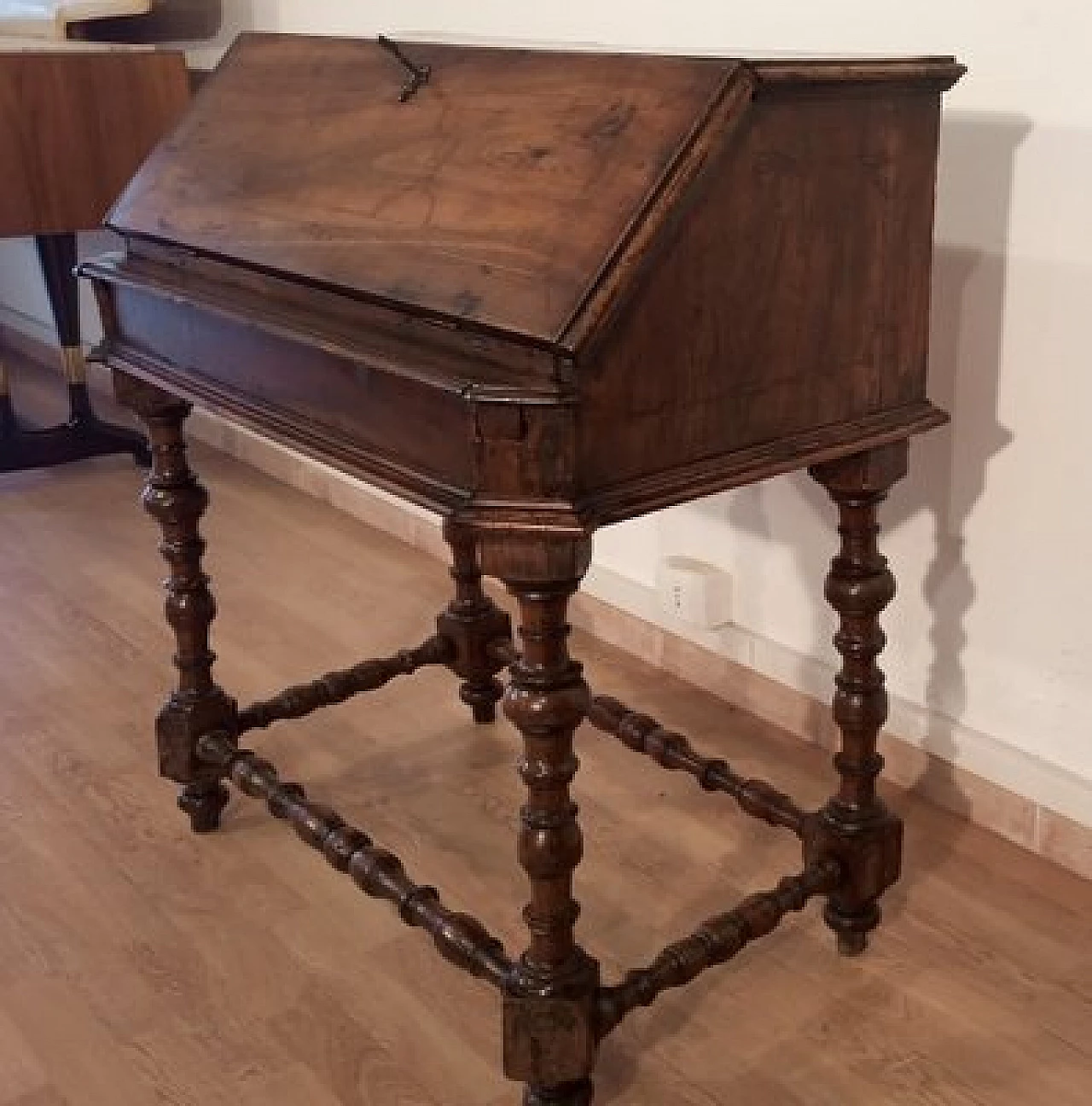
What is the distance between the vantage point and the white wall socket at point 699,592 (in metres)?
2.19

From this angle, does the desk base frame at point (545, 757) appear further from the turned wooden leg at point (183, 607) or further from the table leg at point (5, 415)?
the table leg at point (5, 415)

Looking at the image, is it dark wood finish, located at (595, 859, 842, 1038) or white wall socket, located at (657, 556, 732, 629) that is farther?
white wall socket, located at (657, 556, 732, 629)

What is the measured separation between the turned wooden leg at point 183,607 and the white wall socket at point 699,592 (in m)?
0.68

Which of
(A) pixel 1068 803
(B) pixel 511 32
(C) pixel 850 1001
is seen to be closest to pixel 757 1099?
(C) pixel 850 1001

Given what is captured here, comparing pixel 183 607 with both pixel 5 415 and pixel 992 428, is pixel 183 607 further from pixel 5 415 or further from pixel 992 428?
pixel 5 415

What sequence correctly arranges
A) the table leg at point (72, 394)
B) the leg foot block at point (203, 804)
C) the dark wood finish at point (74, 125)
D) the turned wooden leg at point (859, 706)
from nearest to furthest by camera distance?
the turned wooden leg at point (859, 706), the leg foot block at point (203, 804), the dark wood finish at point (74, 125), the table leg at point (72, 394)

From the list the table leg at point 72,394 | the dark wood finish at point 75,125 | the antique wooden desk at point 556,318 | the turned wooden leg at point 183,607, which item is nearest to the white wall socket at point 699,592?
the antique wooden desk at point 556,318

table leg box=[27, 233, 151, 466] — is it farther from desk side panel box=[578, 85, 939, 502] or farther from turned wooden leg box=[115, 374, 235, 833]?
desk side panel box=[578, 85, 939, 502]

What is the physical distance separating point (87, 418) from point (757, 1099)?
2452 mm

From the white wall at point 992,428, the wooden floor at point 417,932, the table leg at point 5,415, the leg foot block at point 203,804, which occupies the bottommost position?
the wooden floor at point 417,932

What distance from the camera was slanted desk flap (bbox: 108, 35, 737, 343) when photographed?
1.19m

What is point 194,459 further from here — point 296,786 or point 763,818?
point 763,818

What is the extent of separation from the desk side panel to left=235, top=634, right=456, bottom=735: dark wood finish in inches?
34.5

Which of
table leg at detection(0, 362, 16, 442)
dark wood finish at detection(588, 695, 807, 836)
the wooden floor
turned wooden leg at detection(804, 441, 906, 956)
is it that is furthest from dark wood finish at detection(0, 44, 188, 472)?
turned wooden leg at detection(804, 441, 906, 956)
